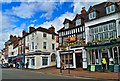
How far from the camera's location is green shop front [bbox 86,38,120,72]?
85.4ft

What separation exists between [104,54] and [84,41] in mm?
4866

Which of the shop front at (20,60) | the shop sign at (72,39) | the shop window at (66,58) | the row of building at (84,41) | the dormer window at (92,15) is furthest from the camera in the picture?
the shop front at (20,60)

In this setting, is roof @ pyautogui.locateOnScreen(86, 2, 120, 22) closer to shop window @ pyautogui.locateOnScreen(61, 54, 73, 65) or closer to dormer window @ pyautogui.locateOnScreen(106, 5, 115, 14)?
dormer window @ pyautogui.locateOnScreen(106, 5, 115, 14)

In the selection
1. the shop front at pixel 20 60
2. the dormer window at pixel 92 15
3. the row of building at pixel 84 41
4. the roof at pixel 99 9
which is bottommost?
the shop front at pixel 20 60

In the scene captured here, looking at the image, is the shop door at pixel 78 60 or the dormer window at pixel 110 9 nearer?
the dormer window at pixel 110 9

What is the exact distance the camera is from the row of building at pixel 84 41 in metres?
27.3

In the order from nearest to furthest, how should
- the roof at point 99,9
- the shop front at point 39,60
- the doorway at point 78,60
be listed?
the roof at point 99,9, the doorway at point 78,60, the shop front at point 39,60

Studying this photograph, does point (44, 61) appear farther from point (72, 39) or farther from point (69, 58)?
point (72, 39)

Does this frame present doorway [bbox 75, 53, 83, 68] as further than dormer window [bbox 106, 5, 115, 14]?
Yes

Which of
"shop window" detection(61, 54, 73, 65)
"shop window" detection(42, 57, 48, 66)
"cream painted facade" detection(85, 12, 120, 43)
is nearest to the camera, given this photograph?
"cream painted facade" detection(85, 12, 120, 43)

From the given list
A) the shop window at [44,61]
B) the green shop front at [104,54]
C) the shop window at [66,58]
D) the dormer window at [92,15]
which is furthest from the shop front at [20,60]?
the dormer window at [92,15]

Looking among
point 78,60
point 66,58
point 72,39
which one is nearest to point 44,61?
point 66,58

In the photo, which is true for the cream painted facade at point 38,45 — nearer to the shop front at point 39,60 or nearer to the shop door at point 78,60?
the shop front at point 39,60

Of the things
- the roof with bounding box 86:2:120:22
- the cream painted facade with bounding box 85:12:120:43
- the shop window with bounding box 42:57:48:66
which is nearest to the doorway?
the cream painted facade with bounding box 85:12:120:43
